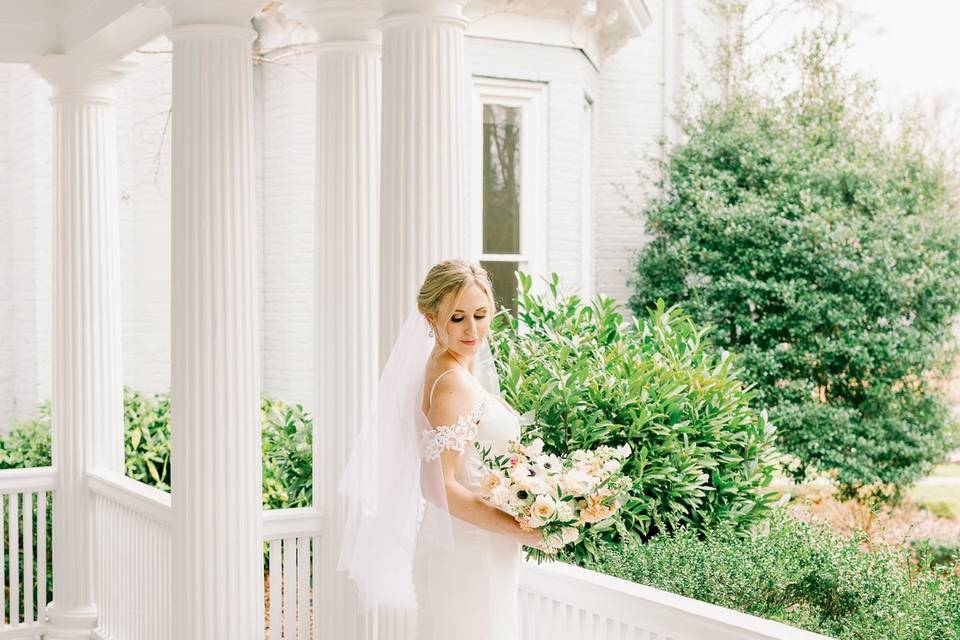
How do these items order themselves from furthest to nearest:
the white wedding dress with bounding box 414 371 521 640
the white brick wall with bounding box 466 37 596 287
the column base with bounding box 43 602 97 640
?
the white brick wall with bounding box 466 37 596 287 < the column base with bounding box 43 602 97 640 < the white wedding dress with bounding box 414 371 521 640

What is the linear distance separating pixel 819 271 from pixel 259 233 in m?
5.49

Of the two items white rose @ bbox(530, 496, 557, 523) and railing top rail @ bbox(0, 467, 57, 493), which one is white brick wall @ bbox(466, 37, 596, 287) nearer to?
railing top rail @ bbox(0, 467, 57, 493)

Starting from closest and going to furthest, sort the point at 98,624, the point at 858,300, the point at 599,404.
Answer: the point at 599,404, the point at 98,624, the point at 858,300

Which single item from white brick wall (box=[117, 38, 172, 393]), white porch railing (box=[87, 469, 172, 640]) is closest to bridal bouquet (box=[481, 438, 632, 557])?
white porch railing (box=[87, 469, 172, 640])

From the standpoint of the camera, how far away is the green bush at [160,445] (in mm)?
7391

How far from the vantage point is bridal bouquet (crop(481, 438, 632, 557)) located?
11.5ft

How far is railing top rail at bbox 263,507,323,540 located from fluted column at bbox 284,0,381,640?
6cm

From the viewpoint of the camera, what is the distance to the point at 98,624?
7.31 metres

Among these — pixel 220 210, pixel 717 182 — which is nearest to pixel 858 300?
pixel 717 182

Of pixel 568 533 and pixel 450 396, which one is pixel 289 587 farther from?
pixel 568 533

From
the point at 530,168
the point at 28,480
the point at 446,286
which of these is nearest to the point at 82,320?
the point at 28,480

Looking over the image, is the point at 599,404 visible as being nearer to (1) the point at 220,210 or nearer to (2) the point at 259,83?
(1) the point at 220,210

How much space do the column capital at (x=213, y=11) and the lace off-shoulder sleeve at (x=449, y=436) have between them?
2.25 m

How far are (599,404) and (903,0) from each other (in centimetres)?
1129
